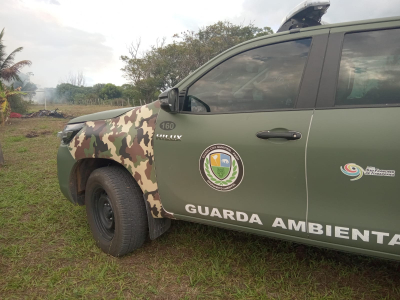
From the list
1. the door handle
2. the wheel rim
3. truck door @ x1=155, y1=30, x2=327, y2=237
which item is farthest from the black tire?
the door handle

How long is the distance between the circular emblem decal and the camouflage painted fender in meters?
0.48

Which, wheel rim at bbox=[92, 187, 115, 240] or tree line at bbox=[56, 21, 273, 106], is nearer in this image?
wheel rim at bbox=[92, 187, 115, 240]

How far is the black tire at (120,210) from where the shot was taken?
8.12 ft

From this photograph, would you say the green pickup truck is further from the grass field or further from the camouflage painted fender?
the grass field

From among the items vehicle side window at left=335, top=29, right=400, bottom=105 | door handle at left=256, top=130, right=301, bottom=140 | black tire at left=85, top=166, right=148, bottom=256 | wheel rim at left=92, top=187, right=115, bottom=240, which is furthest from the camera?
wheel rim at left=92, top=187, right=115, bottom=240

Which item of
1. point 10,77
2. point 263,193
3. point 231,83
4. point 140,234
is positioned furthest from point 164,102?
point 10,77

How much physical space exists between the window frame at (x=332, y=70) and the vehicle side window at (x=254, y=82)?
141 mm

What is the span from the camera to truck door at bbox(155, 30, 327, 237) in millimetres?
1820

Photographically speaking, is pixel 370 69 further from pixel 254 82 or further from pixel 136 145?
pixel 136 145

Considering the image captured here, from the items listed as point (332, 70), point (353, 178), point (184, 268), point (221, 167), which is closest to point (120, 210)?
point (184, 268)

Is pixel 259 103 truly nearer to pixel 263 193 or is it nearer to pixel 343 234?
pixel 263 193

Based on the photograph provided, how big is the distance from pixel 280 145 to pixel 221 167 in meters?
0.42

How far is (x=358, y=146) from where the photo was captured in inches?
62.8

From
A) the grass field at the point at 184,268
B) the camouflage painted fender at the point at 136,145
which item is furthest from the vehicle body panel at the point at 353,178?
the camouflage painted fender at the point at 136,145
